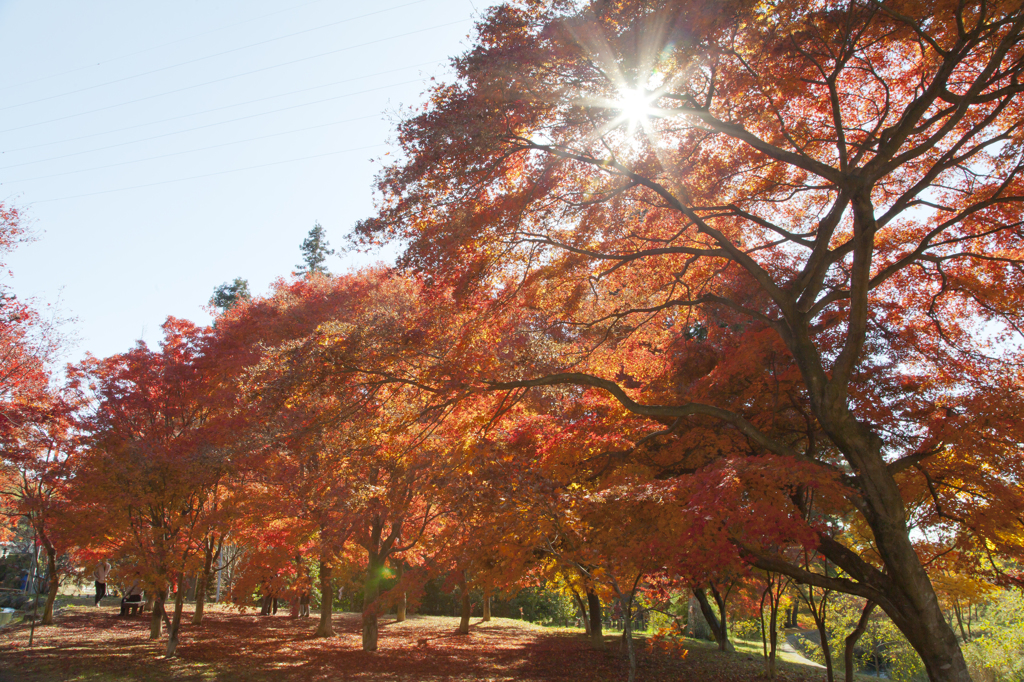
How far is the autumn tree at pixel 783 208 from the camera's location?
6480 millimetres

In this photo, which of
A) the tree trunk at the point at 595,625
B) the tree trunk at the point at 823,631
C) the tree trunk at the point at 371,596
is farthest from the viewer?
the tree trunk at the point at 595,625

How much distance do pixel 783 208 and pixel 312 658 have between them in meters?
12.7

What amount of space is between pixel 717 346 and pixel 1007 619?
15450 mm

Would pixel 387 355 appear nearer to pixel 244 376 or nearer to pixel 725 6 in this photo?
pixel 244 376

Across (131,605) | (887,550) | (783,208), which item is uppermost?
(783,208)

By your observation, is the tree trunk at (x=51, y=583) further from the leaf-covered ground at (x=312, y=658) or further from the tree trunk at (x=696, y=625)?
the tree trunk at (x=696, y=625)

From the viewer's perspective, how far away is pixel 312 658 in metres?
11.6

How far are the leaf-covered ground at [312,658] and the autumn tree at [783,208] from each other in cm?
535

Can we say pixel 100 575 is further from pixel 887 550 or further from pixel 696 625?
pixel 887 550

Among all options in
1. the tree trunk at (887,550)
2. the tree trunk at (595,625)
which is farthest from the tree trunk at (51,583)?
the tree trunk at (887,550)

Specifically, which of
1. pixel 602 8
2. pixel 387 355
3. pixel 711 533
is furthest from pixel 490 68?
pixel 711 533

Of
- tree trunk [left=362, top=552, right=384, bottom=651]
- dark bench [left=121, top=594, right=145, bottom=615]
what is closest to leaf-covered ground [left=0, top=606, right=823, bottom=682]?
tree trunk [left=362, top=552, right=384, bottom=651]

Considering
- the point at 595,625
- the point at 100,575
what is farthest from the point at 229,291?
the point at 595,625

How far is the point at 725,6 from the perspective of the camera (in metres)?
5.97
